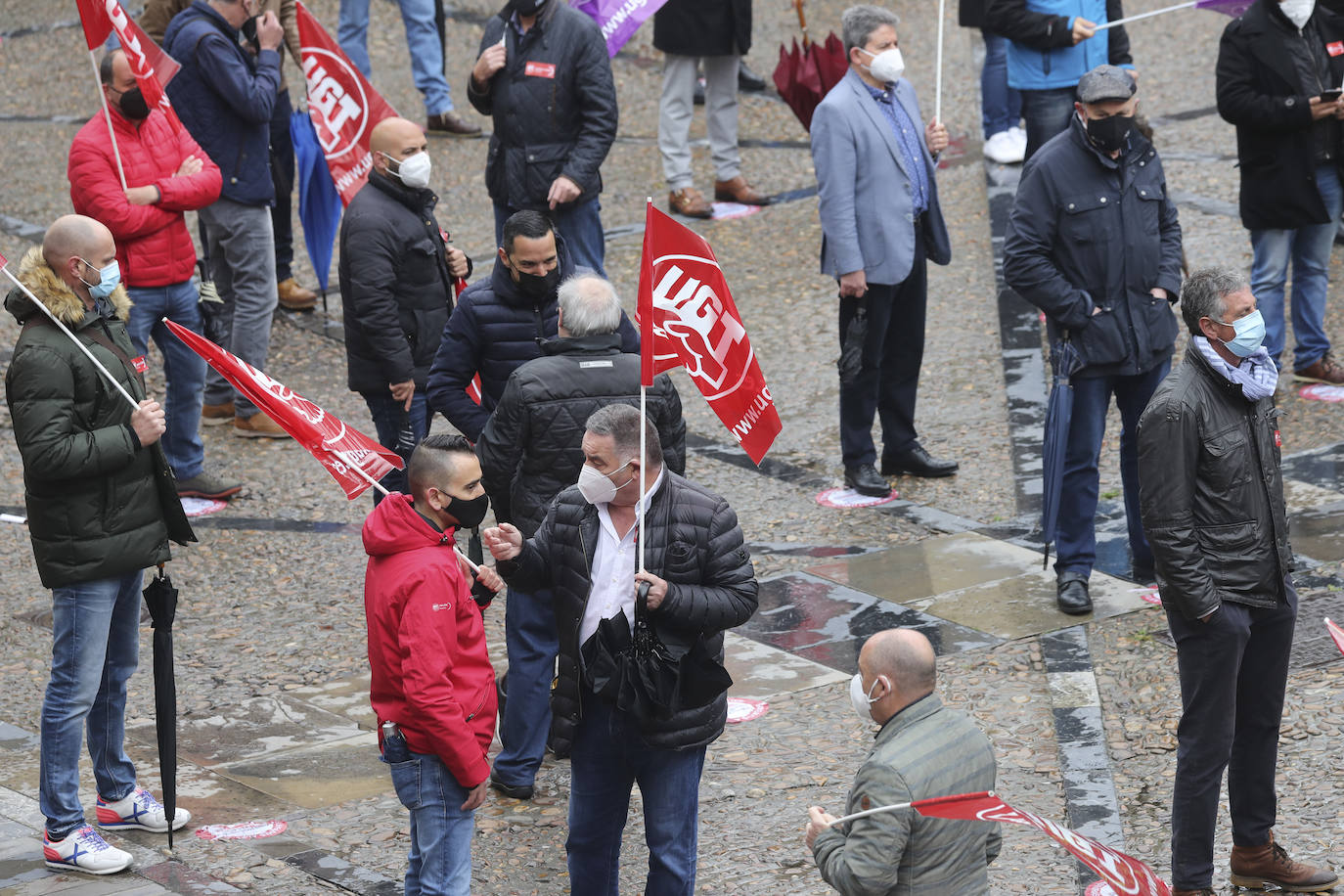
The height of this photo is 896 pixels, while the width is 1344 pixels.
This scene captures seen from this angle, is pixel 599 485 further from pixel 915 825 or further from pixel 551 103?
pixel 551 103

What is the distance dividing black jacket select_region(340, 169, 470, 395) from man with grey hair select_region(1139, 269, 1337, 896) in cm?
384

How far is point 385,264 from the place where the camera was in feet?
26.5

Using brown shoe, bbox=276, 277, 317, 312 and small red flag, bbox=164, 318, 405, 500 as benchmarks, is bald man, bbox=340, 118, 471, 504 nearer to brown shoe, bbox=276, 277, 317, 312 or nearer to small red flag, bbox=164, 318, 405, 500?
small red flag, bbox=164, 318, 405, 500

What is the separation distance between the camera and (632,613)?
16.9 feet

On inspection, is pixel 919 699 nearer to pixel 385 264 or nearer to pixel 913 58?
pixel 385 264

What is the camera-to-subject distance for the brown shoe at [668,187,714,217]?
13391 mm

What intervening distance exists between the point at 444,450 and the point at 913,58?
482 inches

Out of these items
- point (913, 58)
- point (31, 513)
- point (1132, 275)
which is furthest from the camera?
point (913, 58)

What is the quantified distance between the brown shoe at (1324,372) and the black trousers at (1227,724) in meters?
4.77

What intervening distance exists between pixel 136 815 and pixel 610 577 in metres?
2.21

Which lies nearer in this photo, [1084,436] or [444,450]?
[444,450]

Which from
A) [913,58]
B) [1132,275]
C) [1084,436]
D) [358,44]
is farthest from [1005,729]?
[913,58]

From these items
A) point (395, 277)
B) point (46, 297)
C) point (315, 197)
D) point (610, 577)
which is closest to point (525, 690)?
point (610, 577)

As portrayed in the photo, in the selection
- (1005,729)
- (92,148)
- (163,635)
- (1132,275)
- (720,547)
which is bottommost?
(1005,729)
